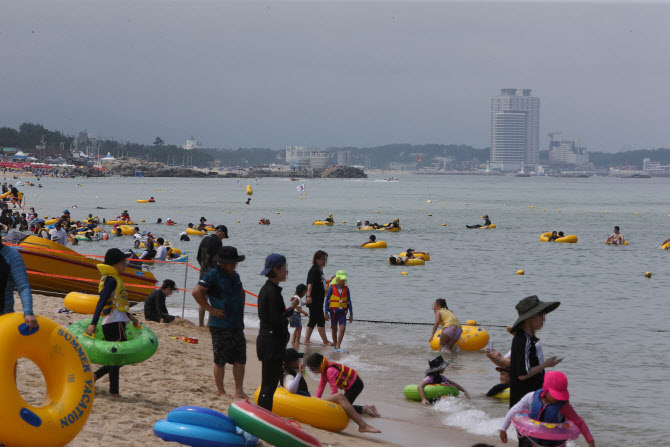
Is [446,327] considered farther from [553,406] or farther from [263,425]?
[553,406]

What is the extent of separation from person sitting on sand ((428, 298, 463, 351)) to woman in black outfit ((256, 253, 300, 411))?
274 inches

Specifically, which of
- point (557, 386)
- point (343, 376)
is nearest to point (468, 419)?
point (343, 376)

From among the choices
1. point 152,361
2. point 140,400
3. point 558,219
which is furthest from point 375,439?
point 558,219

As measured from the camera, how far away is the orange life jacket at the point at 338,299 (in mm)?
13570

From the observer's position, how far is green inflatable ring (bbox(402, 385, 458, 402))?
36.3 ft

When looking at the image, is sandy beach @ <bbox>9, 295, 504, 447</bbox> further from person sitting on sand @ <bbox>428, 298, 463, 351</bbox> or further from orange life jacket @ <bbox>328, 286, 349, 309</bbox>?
person sitting on sand @ <bbox>428, 298, 463, 351</bbox>

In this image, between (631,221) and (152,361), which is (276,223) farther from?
(152,361)

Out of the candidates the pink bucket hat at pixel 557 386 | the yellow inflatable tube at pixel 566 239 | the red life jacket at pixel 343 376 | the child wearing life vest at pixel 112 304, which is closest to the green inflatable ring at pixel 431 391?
the red life jacket at pixel 343 376

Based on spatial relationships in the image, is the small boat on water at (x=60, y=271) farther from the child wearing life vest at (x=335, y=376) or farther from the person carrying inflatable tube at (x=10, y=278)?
the person carrying inflatable tube at (x=10, y=278)

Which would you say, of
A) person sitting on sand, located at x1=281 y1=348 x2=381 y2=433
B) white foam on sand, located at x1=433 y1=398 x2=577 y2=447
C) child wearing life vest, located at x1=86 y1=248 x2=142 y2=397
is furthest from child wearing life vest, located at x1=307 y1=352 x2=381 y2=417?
child wearing life vest, located at x1=86 y1=248 x2=142 y2=397

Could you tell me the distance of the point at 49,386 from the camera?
631 cm

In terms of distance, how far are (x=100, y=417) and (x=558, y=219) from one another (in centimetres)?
6823

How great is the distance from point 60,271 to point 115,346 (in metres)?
8.38

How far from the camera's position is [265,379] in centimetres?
775
